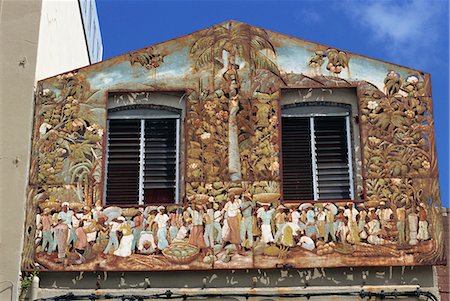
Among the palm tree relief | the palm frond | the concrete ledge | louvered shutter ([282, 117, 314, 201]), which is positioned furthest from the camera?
the palm frond

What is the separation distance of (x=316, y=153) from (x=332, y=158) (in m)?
0.32

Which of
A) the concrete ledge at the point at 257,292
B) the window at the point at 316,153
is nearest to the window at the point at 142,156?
the concrete ledge at the point at 257,292

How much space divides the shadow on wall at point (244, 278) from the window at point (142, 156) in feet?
4.97

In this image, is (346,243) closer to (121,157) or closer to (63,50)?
(121,157)

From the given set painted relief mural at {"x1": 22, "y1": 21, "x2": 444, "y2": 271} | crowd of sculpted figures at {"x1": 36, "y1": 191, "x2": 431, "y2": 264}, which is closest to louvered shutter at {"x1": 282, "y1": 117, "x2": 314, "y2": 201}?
painted relief mural at {"x1": 22, "y1": 21, "x2": 444, "y2": 271}

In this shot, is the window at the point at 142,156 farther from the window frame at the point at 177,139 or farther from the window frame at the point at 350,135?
the window frame at the point at 350,135

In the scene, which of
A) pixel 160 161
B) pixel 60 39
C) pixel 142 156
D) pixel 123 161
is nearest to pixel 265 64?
pixel 160 161

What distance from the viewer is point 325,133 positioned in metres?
17.8

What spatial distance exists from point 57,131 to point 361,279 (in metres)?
6.21

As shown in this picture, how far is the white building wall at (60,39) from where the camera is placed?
1878 cm

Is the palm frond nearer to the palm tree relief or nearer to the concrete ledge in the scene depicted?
the palm tree relief

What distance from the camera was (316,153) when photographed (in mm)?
17703

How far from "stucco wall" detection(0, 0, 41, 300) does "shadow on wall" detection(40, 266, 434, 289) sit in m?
0.74

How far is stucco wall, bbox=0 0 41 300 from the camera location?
1656 centimetres
